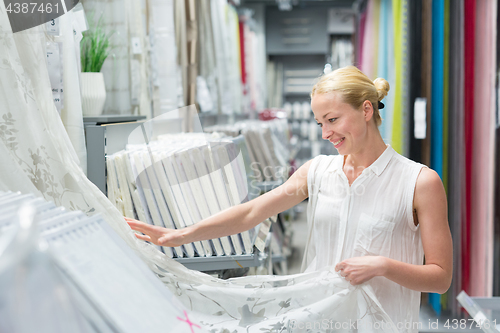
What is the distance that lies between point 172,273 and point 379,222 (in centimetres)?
60

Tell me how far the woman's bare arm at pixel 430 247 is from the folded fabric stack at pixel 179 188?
511 mm

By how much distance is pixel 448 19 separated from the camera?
2584 mm

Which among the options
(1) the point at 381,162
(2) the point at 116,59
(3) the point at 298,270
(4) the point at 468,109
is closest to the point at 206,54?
(2) the point at 116,59

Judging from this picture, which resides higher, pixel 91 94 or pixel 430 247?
pixel 91 94

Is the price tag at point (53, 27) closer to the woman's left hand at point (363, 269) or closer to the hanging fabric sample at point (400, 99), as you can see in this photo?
the woman's left hand at point (363, 269)

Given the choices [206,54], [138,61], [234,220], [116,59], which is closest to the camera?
[234,220]

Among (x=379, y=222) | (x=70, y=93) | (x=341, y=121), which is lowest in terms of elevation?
(x=379, y=222)

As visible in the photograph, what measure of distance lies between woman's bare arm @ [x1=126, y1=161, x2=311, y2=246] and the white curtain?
131mm

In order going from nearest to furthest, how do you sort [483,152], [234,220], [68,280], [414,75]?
1. [68,280]
2. [234,220]
3. [483,152]
4. [414,75]

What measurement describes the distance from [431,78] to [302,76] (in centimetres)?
524

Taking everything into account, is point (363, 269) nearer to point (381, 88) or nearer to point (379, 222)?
point (379, 222)

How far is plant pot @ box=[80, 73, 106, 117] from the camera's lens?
5.43 feet

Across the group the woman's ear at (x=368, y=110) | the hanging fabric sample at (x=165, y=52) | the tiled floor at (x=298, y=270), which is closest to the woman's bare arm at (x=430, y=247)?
the woman's ear at (x=368, y=110)

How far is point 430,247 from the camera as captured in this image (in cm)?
116
